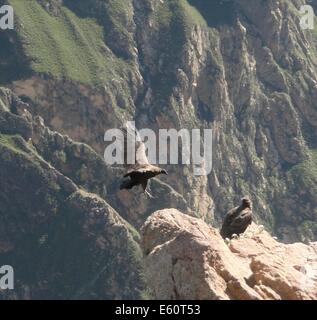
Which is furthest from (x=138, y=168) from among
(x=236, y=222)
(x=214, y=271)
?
(x=236, y=222)

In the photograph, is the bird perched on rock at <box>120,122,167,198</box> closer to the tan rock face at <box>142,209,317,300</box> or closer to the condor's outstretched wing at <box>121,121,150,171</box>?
the condor's outstretched wing at <box>121,121,150,171</box>

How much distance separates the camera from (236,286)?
36.1 m

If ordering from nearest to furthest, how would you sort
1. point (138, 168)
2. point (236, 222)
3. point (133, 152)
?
point (133, 152)
point (138, 168)
point (236, 222)

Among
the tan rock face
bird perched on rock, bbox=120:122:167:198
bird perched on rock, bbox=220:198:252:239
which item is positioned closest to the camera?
the tan rock face

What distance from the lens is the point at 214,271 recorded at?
1436 inches

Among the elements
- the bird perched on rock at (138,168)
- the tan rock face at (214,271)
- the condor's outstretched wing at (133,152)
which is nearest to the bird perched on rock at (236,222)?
the tan rock face at (214,271)

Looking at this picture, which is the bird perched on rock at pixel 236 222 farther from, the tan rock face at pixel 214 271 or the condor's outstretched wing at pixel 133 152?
the condor's outstretched wing at pixel 133 152

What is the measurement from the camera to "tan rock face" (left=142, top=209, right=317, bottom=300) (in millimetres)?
36062

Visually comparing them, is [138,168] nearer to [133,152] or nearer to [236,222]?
[133,152]

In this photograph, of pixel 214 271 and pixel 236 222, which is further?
pixel 236 222

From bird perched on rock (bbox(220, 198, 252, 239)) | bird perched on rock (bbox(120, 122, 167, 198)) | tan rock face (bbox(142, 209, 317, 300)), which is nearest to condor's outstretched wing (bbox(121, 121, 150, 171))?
bird perched on rock (bbox(120, 122, 167, 198))

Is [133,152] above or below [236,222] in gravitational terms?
below
